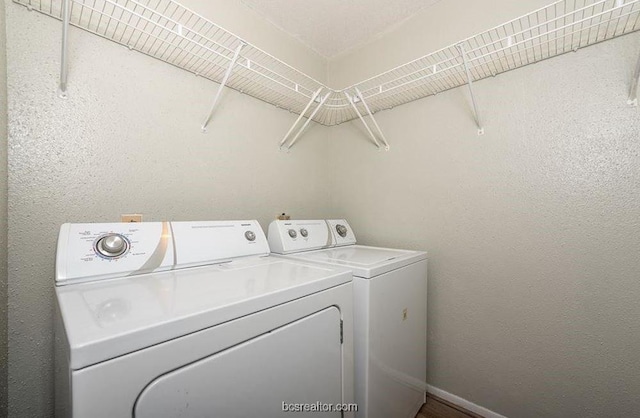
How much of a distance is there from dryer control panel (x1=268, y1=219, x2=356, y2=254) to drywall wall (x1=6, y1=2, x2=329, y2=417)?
332 millimetres

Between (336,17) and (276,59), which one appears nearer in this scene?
(276,59)

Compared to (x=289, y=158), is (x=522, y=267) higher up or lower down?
lower down

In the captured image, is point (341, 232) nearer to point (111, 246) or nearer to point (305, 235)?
point (305, 235)

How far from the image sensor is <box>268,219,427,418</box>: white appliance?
116 centimetres

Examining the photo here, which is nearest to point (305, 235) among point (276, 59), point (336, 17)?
point (276, 59)

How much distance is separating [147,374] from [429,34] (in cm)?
232

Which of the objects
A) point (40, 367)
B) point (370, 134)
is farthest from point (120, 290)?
point (370, 134)

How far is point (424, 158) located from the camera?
6.07ft

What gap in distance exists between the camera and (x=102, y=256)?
98 centimetres

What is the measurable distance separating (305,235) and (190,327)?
1.13 m

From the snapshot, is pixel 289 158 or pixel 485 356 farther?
pixel 289 158

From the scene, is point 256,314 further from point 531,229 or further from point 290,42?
point 290,42

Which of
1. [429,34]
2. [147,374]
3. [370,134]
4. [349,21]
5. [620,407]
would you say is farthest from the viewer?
[370,134]

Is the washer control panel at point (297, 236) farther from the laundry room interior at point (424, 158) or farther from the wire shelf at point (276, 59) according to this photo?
the wire shelf at point (276, 59)
